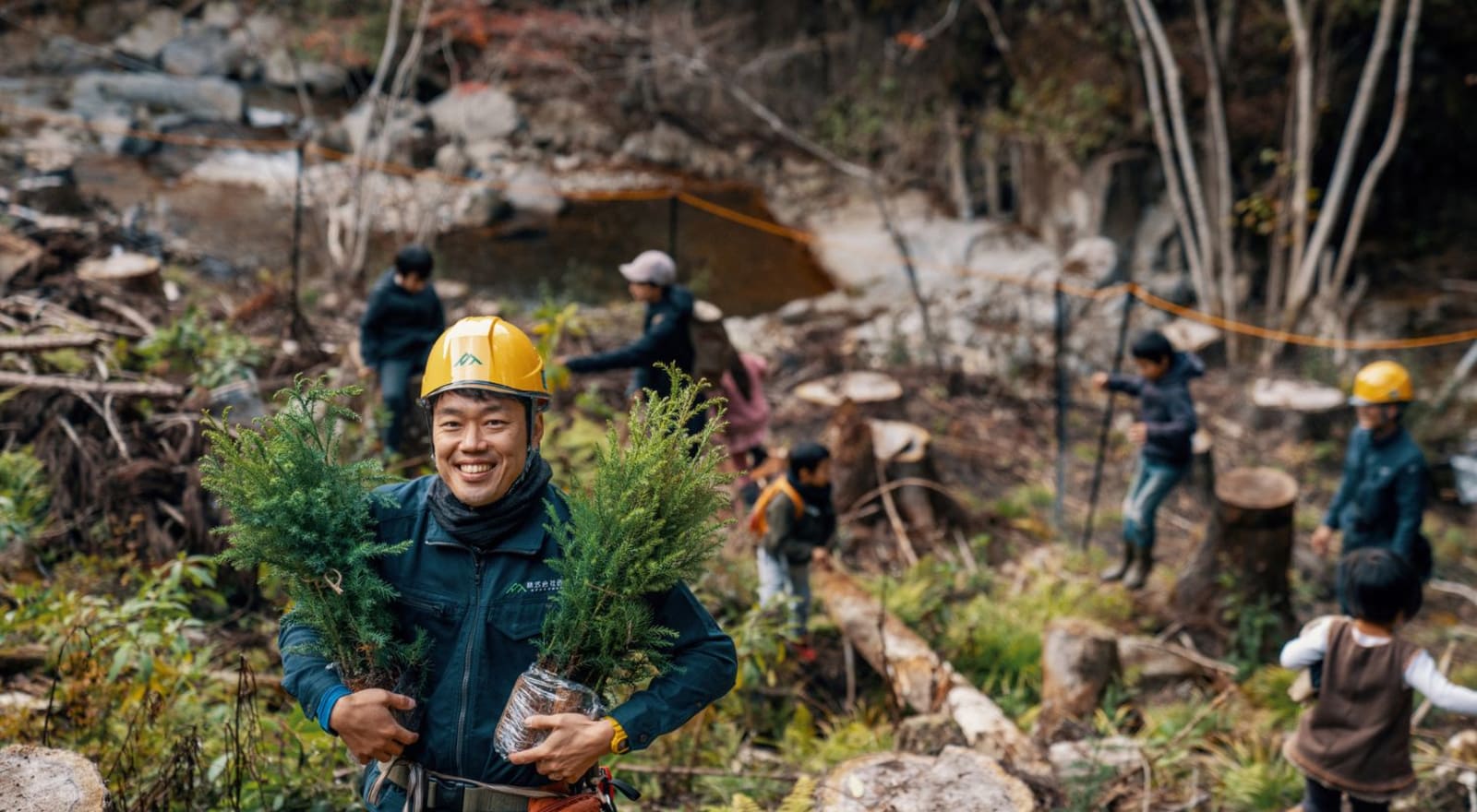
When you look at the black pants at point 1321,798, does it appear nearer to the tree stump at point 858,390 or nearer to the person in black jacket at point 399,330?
the tree stump at point 858,390

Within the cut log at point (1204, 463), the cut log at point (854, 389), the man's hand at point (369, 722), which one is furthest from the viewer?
the cut log at point (854, 389)

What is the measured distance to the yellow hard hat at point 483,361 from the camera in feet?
8.00

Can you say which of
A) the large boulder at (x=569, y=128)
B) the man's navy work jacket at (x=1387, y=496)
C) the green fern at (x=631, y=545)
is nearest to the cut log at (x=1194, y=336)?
the man's navy work jacket at (x=1387, y=496)

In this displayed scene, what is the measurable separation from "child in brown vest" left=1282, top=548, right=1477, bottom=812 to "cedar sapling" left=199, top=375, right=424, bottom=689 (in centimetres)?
290

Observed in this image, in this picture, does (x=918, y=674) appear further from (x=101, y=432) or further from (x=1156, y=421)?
(x=101, y=432)

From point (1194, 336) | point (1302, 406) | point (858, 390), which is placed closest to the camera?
point (858, 390)

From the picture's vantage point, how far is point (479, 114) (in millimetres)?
17094

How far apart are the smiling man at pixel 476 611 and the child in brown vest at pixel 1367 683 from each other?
226 centimetres

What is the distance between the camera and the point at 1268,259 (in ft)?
42.2

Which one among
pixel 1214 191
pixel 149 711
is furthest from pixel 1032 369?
pixel 149 711

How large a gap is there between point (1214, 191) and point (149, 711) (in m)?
11.2

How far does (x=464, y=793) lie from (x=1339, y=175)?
996cm

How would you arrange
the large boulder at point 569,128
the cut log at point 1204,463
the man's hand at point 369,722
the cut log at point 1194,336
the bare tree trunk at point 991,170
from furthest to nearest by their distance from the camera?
the large boulder at point 569,128 → the bare tree trunk at point 991,170 → the cut log at point 1194,336 → the cut log at point 1204,463 → the man's hand at point 369,722

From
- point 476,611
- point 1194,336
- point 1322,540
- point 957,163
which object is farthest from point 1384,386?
point 957,163
